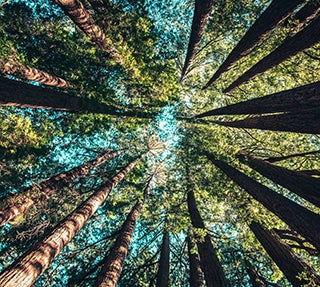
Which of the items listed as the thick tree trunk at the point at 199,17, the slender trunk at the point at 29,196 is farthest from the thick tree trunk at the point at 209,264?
the thick tree trunk at the point at 199,17

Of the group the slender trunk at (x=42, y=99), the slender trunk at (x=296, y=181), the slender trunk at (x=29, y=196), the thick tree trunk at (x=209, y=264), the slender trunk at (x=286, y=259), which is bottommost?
the slender trunk at (x=286, y=259)

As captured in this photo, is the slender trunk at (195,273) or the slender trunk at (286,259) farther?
the slender trunk at (195,273)

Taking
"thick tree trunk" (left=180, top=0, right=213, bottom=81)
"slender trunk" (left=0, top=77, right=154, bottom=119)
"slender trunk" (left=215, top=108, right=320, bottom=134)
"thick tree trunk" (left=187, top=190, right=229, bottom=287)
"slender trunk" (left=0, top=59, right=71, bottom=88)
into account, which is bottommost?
"thick tree trunk" (left=187, top=190, right=229, bottom=287)

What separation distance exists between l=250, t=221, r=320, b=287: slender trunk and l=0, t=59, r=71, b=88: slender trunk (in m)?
9.83

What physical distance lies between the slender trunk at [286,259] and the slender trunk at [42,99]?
326 inches

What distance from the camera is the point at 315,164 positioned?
32.3 ft

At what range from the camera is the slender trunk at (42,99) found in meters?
5.75

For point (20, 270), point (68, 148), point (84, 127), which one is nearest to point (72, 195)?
point (68, 148)

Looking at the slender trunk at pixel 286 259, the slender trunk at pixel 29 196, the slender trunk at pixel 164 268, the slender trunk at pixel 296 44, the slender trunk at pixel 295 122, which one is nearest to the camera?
the slender trunk at pixel 295 122

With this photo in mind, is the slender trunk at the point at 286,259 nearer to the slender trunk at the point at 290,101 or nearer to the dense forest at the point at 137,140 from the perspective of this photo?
the dense forest at the point at 137,140

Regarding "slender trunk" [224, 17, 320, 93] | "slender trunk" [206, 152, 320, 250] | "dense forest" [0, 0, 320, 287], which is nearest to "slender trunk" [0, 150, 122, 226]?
"dense forest" [0, 0, 320, 287]

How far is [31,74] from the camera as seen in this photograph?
7.13 meters

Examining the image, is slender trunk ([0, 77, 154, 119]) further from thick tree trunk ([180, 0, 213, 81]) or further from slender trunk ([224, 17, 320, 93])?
slender trunk ([224, 17, 320, 93])

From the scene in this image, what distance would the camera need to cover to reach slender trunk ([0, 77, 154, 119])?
5.75 m
